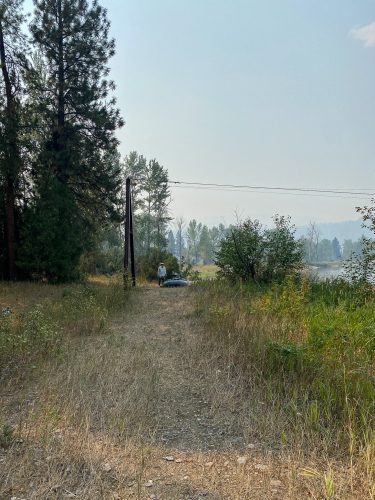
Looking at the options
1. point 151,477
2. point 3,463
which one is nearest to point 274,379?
point 151,477

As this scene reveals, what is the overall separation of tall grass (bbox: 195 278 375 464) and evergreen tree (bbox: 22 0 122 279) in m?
12.1

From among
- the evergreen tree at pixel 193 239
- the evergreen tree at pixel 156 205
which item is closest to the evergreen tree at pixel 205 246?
the evergreen tree at pixel 193 239

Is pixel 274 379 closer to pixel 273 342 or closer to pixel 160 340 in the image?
pixel 273 342

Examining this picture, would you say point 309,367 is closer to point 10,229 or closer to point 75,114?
point 10,229

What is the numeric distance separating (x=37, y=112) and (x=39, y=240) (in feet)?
19.4

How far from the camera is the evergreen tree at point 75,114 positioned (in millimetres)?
16750

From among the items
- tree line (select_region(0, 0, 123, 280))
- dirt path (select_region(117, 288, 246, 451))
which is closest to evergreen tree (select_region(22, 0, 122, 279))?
tree line (select_region(0, 0, 123, 280))

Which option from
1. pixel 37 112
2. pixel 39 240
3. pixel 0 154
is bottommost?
pixel 39 240

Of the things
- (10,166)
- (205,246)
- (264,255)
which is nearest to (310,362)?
(264,255)

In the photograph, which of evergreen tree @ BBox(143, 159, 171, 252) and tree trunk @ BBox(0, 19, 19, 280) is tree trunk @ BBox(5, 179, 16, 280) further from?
evergreen tree @ BBox(143, 159, 171, 252)

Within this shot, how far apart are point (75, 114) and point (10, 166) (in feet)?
18.1

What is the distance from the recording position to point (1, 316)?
597cm

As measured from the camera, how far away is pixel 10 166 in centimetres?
1408

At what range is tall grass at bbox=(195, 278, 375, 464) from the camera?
3018 millimetres
